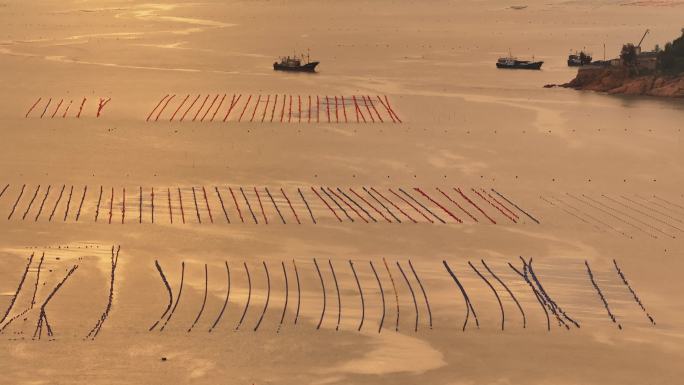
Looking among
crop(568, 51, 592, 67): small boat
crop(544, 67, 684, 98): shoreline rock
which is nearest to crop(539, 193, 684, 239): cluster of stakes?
crop(544, 67, 684, 98): shoreline rock

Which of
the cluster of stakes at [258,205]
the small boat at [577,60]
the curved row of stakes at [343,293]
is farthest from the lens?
the small boat at [577,60]

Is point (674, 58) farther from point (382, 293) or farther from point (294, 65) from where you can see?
point (382, 293)

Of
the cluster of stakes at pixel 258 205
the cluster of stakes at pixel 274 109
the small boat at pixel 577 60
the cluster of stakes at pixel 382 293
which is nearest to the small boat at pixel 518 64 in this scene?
the small boat at pixel 577 60

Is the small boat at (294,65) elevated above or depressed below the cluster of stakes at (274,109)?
below

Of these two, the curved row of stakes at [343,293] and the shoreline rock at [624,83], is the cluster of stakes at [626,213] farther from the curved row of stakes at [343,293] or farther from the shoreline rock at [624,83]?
the shoreline rock at [624,83]

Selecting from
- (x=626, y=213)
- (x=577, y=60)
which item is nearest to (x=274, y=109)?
(x=626, y=213)

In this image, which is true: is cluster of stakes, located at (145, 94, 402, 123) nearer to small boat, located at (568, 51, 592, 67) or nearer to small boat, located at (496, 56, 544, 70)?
small boat, located at (496, 56, 544, 70)

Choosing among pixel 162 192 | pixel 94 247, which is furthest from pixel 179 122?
pixel 94 247
